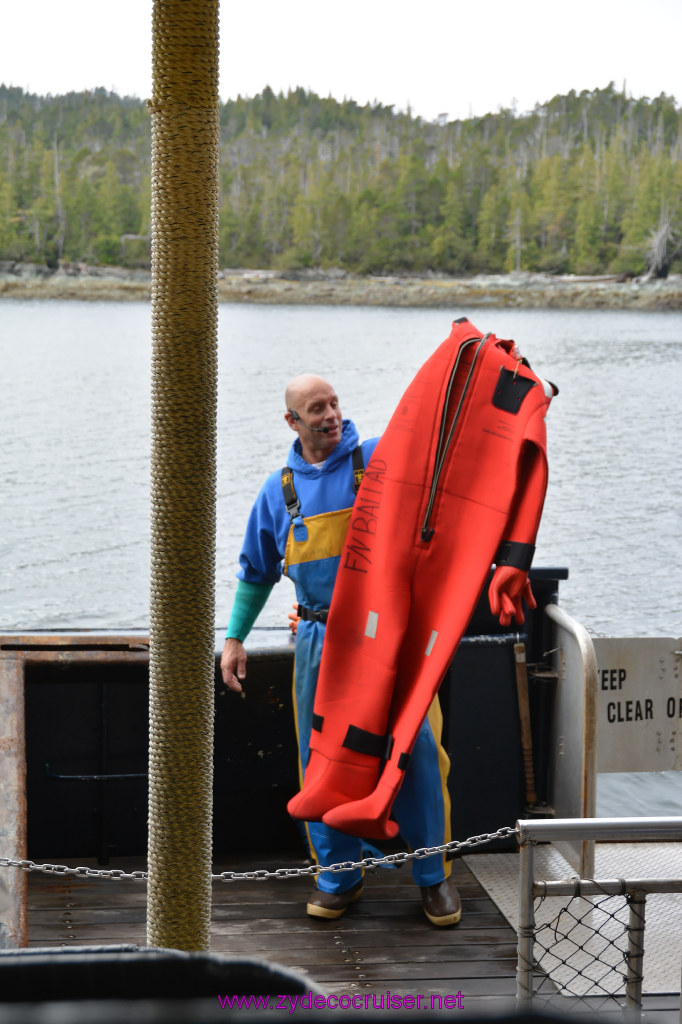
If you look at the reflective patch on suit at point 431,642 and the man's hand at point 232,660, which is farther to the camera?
the man's hand at point 232,660

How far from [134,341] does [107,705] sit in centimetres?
3023

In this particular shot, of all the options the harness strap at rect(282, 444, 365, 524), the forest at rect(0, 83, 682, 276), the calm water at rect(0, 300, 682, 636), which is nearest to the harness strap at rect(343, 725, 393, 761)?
the harness strap at rect(282, 444, 365, 524)

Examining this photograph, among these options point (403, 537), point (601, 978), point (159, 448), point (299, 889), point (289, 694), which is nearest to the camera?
point (159, 448)

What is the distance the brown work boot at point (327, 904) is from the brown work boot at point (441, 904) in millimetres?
193

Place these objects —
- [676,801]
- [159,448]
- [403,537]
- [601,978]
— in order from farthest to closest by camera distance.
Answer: [676,801]
[403,537]
[601,978]
[159,448]

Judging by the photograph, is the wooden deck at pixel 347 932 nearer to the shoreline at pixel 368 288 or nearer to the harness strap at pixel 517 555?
the harness strap at pixel 517 555

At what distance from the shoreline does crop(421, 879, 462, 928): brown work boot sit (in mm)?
21011

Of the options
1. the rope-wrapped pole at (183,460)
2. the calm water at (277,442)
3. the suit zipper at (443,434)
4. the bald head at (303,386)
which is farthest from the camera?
the calm water at (277,442)

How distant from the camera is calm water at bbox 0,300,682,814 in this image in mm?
17453

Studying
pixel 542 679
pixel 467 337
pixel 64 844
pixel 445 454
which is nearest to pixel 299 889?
pixel 64 844

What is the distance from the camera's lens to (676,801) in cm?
841

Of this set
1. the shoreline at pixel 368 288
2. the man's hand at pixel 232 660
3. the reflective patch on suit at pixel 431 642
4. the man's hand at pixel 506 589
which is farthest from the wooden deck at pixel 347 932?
the shoreline at pixel 368 288

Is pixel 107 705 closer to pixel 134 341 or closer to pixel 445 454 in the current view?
pixel 445 454

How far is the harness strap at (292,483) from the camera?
9.12 ft
